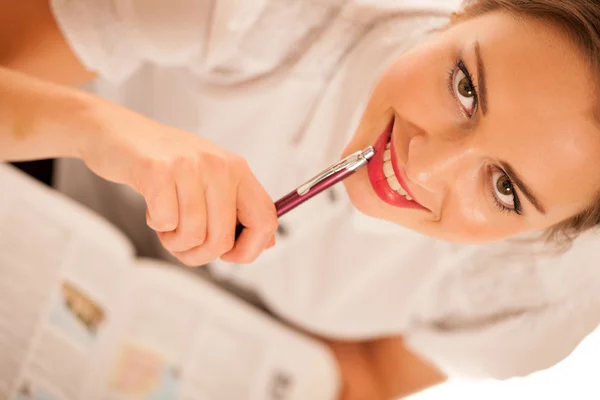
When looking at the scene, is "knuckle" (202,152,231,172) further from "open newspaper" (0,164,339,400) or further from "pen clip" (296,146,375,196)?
"open newspaper" (0,164,339,400)

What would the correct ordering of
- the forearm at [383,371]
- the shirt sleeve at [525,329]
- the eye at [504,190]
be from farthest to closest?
the forearm at [383,371]
the shirt sleeve at [525,329]
the eye at [504,190]

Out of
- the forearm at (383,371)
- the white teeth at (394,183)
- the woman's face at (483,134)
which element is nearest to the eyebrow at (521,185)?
the woman's face at (483,134)

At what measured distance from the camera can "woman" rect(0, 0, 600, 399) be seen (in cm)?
46

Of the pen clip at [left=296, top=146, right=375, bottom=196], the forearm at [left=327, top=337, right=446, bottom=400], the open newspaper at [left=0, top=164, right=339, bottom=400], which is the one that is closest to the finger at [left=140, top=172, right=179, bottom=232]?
the pen clip at [left=296, top=146, right=375, bottom=196]

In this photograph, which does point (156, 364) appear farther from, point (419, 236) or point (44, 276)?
point (419, 236)

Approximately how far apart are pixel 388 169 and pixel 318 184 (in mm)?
104

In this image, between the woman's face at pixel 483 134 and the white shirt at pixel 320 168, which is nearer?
the woman's face at pixel 483 134

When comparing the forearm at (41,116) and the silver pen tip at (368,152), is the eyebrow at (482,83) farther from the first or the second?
the forearm at (41,116)

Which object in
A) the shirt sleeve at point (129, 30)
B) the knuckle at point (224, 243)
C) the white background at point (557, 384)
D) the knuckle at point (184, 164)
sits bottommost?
the knuckle at point (224, 243)

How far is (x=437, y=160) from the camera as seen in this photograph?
51 cm

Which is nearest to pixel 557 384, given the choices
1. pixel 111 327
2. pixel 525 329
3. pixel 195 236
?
pixel 525 329

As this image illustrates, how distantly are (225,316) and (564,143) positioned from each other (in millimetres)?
561

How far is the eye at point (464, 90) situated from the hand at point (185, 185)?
21cm

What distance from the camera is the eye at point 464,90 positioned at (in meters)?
0.51
